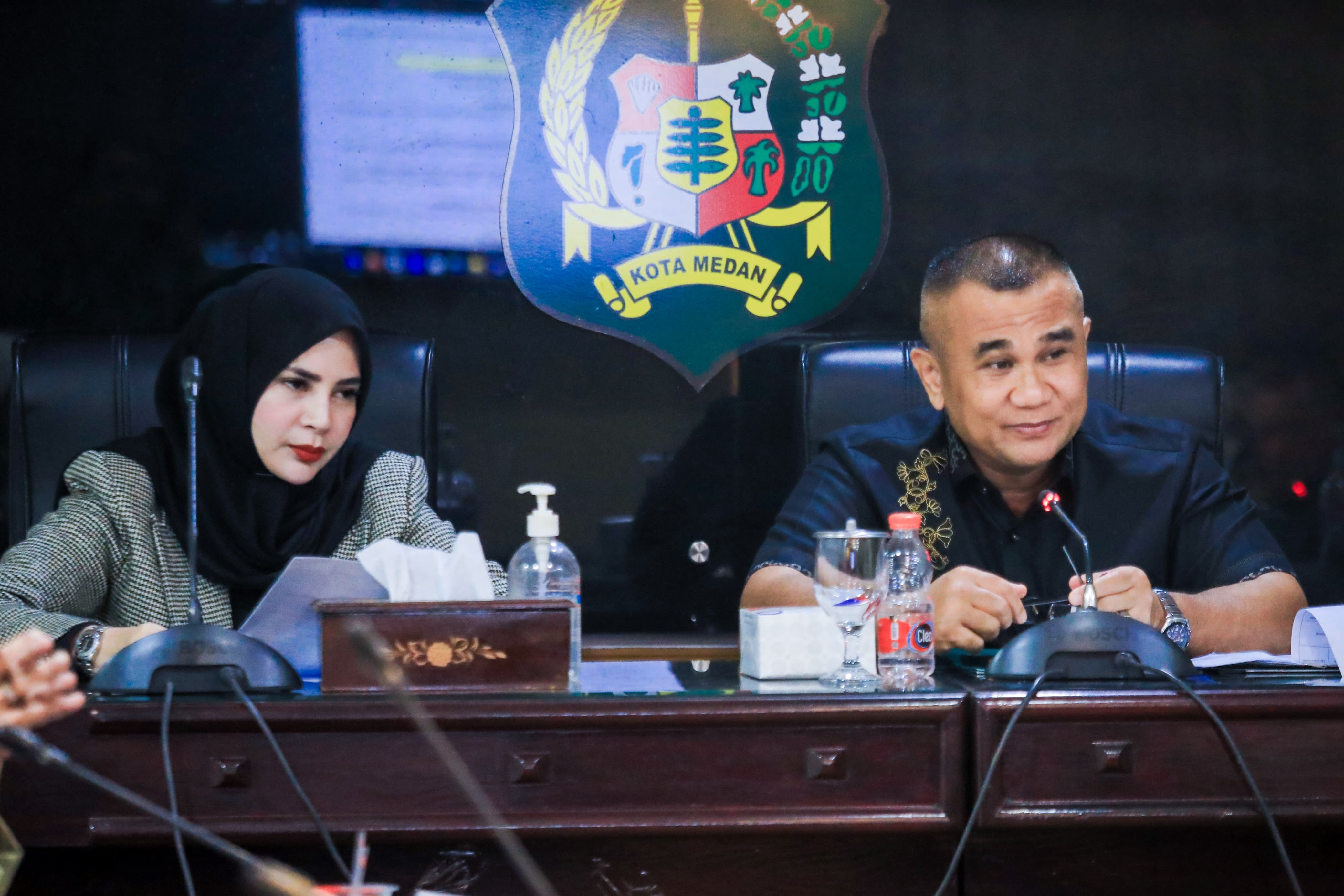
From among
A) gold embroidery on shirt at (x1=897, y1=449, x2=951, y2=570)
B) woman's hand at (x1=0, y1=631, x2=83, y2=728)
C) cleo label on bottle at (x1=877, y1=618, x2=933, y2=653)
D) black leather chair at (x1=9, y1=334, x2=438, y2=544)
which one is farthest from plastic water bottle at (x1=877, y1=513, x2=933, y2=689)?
black leather chair at (x1=9, y1=334, x2=438, y2=544)

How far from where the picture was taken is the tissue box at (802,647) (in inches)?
49.7

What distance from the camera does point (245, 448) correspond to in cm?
182

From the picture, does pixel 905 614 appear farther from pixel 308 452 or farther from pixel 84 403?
pixel 84 403

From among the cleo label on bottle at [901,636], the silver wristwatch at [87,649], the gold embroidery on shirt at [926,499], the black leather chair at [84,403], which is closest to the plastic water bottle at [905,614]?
the cleo label on bottle at [901,636]

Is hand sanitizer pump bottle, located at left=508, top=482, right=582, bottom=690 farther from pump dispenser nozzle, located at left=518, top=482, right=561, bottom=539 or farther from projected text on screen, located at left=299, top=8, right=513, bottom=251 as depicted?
projected text on screen, located at left=299, top=8, right=513, bottom=251

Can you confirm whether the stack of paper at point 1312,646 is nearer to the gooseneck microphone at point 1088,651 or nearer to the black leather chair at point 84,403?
the gooseneck microphone at point 1088,651

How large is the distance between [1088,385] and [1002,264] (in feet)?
1.32

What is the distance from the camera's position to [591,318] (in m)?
2.30

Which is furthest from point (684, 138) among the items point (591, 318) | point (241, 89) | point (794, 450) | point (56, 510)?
point (56, 510)

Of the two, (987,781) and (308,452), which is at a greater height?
(308,452)

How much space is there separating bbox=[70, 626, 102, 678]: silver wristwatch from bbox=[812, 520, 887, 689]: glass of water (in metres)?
0.82

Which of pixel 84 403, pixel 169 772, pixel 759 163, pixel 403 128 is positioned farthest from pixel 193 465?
pixel 759 163

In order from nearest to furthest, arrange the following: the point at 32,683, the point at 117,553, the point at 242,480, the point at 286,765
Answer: the point at 32,683, the point at 286,765, the point at 117,553, the point at 242,480

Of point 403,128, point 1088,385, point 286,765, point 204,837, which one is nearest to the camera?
point 204,837
